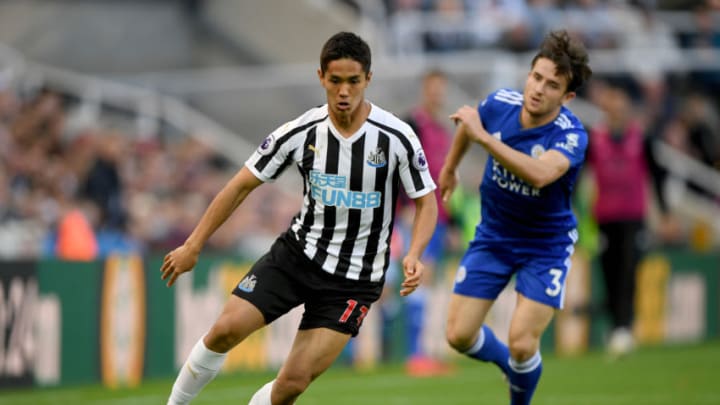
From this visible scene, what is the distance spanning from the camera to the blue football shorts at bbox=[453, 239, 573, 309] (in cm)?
826

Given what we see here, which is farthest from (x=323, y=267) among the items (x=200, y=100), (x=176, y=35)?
(x=176, y=35)

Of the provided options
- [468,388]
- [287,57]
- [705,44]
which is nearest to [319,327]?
[468,388]

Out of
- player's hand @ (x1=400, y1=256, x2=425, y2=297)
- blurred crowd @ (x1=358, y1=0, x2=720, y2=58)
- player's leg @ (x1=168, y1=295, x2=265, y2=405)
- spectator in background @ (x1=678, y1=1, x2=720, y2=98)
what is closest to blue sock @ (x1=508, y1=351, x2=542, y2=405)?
player's hand @ (x1=400, y1=256, x2=425, y2=297)

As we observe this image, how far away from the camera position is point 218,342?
7.11 m

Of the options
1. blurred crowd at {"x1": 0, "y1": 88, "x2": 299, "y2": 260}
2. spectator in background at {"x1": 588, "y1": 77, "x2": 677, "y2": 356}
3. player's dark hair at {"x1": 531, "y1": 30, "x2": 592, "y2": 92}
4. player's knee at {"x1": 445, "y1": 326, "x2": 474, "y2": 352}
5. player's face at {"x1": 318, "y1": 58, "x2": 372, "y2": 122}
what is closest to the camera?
player's face at {"x1": 318, "y1": 58, "x2": 372, "y2": 122}

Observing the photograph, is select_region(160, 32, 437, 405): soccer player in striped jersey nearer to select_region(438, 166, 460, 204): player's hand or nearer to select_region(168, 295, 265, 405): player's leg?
select_region(168, 295, 265, 405): player's leg

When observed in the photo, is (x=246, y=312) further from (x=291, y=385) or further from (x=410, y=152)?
(x=410, y=152)

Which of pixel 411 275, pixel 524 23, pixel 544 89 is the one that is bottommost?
pixel 524 23

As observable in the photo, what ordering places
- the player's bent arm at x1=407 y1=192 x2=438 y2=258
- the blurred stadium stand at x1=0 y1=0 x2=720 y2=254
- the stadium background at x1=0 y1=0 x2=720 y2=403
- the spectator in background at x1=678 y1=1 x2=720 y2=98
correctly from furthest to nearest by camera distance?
the spectator in background at x1=678 y1=1 x2=720 y2=98, the blurred stadium stand at x1=0 y1=0 x2=720 y2=254, the stadium background at x1=0 y1=0 x2=720 y2=403, the player's bent arm at x1=407 y1=192 x2=438 y2=258

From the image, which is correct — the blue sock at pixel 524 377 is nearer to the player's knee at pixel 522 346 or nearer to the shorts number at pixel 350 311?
the player's knee at pixel 522 346

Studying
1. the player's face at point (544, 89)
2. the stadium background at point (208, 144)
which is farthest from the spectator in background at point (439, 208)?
the player's face at point (544, 89)

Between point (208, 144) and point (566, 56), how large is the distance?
966 centimetres

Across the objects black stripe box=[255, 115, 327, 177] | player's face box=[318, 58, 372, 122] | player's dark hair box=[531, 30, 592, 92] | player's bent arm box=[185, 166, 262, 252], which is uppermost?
player's face box=[318, 58, 372, 122]

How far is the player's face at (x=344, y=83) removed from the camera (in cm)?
689
